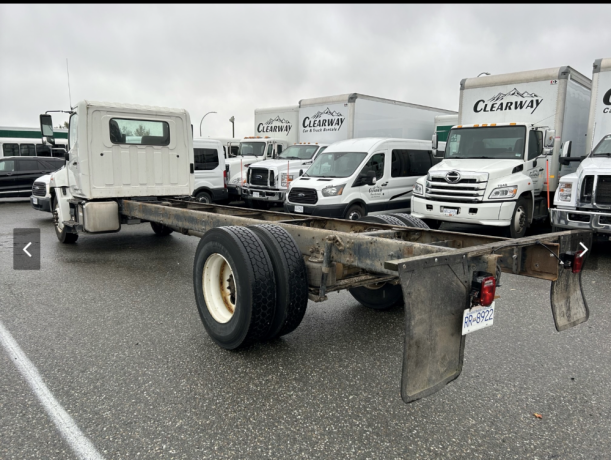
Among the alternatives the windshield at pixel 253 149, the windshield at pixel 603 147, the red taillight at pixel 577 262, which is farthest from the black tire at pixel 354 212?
the red taillight at pixel 577 262

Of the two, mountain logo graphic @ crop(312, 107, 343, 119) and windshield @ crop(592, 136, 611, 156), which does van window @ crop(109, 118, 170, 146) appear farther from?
windshield @ crop(592, 136, 611, 156)

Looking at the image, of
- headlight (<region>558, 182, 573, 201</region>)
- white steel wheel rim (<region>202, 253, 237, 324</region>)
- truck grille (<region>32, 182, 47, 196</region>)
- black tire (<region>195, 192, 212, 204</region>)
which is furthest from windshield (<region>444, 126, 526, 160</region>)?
truck grille (<region>32, 182, 47, 196</region>)

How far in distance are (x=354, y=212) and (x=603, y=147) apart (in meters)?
5.03

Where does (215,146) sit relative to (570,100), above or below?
below

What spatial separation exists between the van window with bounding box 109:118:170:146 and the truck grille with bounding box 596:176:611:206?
24.0ft

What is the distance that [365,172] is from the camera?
10719 millimetres

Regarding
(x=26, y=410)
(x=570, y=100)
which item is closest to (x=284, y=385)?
(x=26, y=410)

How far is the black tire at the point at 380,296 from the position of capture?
474cm

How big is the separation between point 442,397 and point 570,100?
30.2 feet

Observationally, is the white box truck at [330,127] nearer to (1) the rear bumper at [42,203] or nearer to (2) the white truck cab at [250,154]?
(2) the white truck cab at [250,154]

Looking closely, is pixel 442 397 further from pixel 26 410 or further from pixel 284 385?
pixel 26 410

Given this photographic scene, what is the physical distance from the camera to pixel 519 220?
9281 millimetres

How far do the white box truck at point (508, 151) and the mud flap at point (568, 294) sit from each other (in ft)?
18.6

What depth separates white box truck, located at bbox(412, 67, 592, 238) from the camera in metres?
8.97
